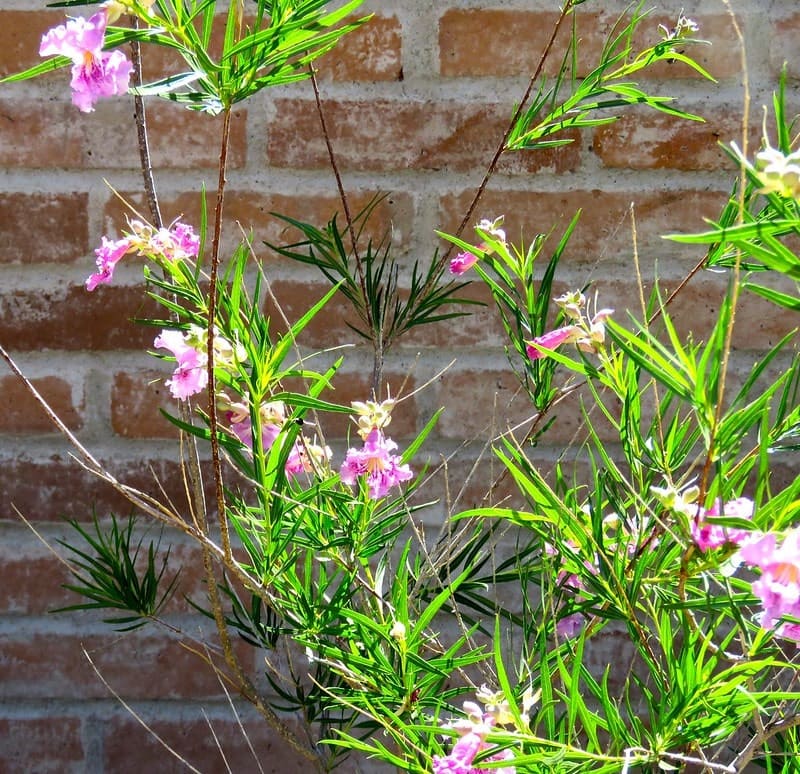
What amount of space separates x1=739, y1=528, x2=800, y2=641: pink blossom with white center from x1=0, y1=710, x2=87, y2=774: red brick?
2.68ft

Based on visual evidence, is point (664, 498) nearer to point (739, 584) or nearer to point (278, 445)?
point (739, 584)

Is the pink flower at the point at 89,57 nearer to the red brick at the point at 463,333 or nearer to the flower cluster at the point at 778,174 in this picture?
the flower cluster at the point at 778,174

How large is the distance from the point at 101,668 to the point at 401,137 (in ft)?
1.97

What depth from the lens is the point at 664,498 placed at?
428 millimetres

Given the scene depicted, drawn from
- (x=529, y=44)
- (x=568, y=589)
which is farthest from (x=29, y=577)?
(x=529, y=44)

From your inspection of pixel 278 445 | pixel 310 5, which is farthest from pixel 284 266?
pixel 310 5

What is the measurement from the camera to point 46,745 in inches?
38.9

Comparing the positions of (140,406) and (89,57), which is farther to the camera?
(140,406)

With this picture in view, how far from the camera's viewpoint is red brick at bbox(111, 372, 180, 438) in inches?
37.5

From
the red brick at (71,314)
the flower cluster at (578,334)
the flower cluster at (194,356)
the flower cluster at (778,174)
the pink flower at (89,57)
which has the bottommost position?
the red brick at (71,314)

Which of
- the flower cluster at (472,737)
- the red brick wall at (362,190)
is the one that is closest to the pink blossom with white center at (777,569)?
the flower cluster at (472,737)

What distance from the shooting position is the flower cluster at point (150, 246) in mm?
564

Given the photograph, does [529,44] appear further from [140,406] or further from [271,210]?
[140,406]

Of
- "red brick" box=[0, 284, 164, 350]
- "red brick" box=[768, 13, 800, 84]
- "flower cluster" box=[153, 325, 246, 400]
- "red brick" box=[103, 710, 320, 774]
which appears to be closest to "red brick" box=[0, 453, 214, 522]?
"red brick" box=[0, 284, 164, 350]
